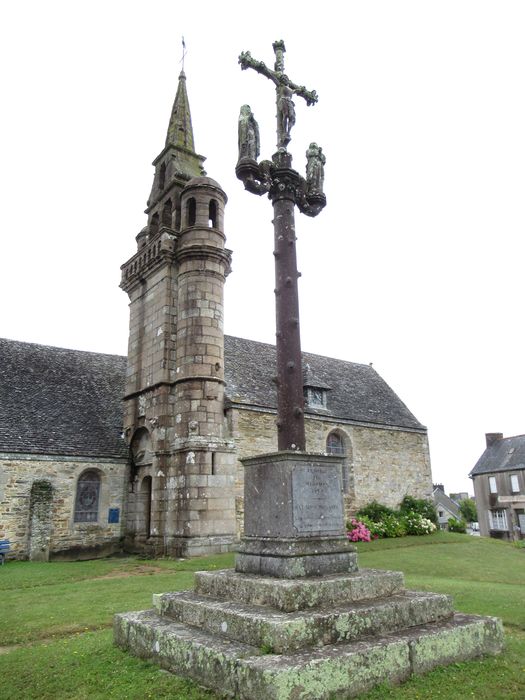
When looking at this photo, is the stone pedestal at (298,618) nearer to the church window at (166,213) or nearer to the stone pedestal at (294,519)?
the stone pedestal at (294,519)

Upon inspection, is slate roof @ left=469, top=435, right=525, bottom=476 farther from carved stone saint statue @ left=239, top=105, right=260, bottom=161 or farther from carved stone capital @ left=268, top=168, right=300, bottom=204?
carved stone saint statue @ left=239, top=105, right=260, bottom=161

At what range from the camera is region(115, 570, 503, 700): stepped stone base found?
170 inches

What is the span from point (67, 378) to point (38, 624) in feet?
53.1

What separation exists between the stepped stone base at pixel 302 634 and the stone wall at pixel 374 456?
547 inches

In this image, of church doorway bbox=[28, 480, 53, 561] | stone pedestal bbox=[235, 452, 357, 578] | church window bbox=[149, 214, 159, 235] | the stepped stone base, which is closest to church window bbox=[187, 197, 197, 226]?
church window bbox=[149, 214, 159, 235]

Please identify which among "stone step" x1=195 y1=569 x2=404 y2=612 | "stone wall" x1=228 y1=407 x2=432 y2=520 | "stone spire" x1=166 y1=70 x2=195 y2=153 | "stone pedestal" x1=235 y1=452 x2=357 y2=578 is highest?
"stone spire" x1=166 y1=70 x2=195 y2=153

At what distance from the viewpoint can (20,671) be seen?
555 cm

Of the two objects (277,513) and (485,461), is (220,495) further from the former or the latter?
(485,461)

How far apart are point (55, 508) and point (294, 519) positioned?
15.0 m

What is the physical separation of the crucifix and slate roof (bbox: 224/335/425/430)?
39.5 feet

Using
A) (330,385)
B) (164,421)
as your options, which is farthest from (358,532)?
(164,421)

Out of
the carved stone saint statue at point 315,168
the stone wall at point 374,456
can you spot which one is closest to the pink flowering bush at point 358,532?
the stone wall at point 374,456

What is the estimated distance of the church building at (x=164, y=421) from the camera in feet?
56.4

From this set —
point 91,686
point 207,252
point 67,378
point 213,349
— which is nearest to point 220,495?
point 213,349
